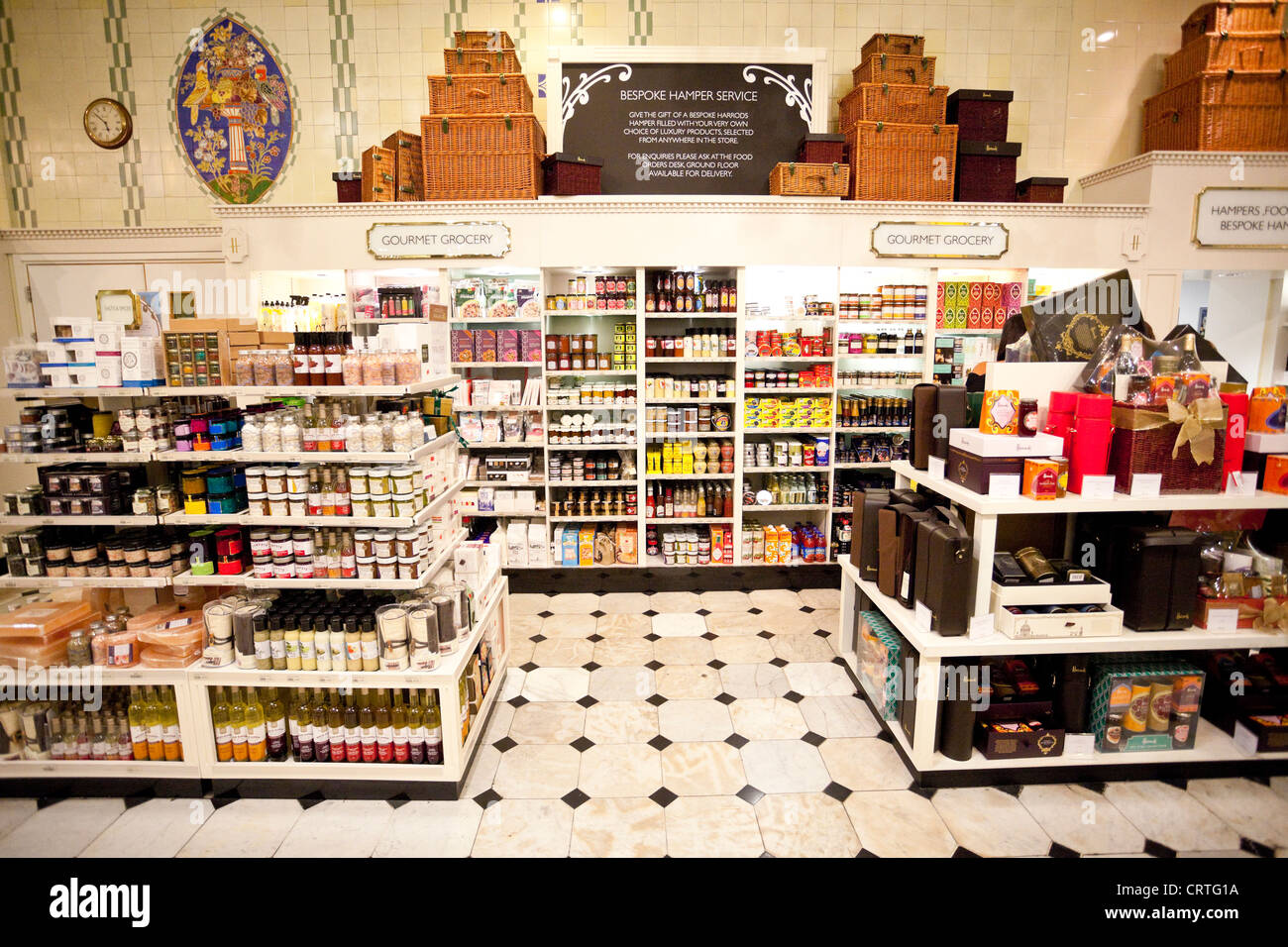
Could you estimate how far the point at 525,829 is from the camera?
2820 mm

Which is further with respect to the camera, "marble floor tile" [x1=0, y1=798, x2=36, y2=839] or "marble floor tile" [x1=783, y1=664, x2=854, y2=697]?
"marble floor tile" [x1=783, y1=664, x2=854, y2=697]

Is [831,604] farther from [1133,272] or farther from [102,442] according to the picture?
[102,442]

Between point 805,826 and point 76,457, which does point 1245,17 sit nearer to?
point 805,826

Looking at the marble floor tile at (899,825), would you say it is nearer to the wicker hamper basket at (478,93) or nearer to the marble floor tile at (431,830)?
the marble floor tile at (431,830)

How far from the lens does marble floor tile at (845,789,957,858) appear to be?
2.69 metres

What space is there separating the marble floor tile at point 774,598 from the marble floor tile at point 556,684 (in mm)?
1724

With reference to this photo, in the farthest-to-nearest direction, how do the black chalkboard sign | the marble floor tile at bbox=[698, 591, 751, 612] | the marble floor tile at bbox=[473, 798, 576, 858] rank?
the black chalkboard sign, the marble floor tile at bbox=[698, 591, 751, 612], the marble floor tile at bbox=[473, 798, 576, 858]

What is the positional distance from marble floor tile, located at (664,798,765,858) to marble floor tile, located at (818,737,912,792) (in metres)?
Answer: 0.55

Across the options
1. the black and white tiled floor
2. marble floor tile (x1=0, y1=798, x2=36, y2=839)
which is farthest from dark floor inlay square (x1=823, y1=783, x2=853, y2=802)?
marble floor tile (x1=0, y1=798, x2=36, y2=839)

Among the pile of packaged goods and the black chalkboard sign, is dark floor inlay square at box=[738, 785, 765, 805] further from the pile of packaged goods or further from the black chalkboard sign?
the black chalkboard sign

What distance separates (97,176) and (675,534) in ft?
20.8

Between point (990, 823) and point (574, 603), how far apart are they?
3.29 metres

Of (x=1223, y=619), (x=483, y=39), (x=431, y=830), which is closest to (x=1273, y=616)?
(x=1223, y=619)

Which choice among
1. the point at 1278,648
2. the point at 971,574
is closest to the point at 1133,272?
the point at 1278,648
